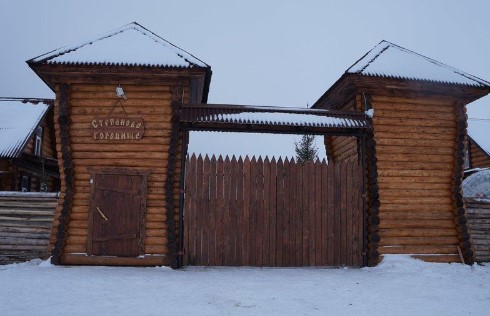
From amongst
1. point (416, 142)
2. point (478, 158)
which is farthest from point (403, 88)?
point (478, 158)

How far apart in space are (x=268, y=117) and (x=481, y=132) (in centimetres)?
1927

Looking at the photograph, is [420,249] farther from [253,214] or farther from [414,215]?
[253,214]

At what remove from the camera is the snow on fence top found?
8.78 m

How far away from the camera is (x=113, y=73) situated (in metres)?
8.88

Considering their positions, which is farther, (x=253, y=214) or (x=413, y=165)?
(x=413, y=165)

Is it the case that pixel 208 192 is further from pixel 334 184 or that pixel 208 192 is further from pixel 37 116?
pixel 37 116

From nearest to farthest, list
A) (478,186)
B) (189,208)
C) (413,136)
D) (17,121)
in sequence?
(189,208) → (413,136) → (478,186) → (17,121)

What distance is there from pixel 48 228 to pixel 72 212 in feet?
2.81

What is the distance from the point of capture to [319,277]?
25.2 feet

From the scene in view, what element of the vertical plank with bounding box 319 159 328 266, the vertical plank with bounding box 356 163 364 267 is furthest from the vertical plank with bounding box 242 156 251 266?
the vertical plank with bounding box 356 163 364 267

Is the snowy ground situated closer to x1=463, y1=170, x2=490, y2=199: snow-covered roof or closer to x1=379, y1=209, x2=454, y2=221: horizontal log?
x1=379, y1=209, x2=454, y2=221: horizontal log

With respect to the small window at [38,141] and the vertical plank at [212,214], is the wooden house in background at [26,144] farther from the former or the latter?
the vertical plank at [212,214]

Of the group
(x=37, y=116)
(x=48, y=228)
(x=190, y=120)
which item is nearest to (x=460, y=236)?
(x=190, y=120)

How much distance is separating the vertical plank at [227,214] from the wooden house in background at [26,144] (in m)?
11.1
